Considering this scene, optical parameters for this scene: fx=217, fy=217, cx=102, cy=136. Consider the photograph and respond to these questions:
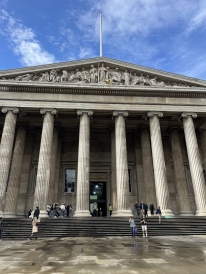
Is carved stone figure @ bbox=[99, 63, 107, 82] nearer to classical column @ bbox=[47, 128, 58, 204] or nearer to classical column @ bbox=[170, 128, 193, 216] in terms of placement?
classical column @ bbox=[47, 128, 58, 204]

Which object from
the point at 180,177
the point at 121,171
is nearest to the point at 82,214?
the point at 121,171

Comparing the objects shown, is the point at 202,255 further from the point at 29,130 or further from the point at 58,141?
the point at 29,130

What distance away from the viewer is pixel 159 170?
20.7m

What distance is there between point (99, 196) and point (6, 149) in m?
12.6

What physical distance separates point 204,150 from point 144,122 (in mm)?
8573

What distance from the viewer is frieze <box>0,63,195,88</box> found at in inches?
900

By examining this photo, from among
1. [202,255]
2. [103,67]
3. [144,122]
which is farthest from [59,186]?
[202,255]

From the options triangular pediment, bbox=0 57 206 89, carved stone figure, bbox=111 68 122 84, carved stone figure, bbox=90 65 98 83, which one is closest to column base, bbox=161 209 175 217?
triangular pediment, bbox=0 57 206 89

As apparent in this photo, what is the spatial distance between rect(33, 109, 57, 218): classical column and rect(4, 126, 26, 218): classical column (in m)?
4.56

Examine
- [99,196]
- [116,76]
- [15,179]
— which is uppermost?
[116,76]

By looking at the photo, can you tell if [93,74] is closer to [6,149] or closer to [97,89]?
[97,89]

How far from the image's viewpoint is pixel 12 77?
74.6 feet

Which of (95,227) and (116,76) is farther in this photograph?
(116,76)

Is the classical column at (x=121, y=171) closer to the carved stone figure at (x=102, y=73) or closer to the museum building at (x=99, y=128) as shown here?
the museum building at (x=99, y=128)
